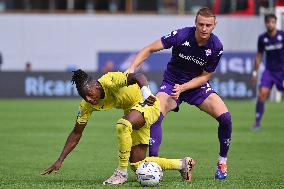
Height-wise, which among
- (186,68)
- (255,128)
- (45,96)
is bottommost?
(45,96)

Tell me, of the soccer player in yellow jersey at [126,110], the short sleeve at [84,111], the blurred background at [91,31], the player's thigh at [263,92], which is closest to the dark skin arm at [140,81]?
the soccer player in yellow jersey at [126,110]

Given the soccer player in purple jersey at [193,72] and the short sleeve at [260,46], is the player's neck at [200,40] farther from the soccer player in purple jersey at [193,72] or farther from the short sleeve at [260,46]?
the short sleeve at [260,46]

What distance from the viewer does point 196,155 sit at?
51.2 ft

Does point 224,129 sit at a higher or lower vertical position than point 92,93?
lower

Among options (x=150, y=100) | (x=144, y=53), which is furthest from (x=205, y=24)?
(x=150, y=100)

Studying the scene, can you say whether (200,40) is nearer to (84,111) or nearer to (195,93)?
→ (195,93)

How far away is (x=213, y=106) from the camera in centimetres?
1220

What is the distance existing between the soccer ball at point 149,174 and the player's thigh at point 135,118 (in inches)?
18.9

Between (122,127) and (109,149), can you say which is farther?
(109,149)

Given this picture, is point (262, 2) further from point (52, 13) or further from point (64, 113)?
point (64, 113)

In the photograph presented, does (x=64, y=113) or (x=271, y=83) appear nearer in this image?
(x=271, y=83)

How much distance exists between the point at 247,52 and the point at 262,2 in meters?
2.19

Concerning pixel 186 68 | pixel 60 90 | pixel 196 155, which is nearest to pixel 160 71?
pixel 60 90

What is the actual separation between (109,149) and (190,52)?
517 cm
